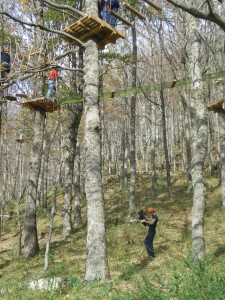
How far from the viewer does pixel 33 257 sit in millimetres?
10641

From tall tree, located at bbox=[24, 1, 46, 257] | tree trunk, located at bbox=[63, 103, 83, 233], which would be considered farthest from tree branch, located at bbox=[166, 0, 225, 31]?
tree trunk, located at bbox=[63, 103, 83, 233]

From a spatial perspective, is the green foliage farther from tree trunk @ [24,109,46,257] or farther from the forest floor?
tree trunk @ [24,109,46,257]

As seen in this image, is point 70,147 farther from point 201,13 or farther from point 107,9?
point 201,13

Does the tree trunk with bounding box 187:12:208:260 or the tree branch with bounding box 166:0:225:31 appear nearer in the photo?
→ the tree branch with bounding box 166:0:225:31

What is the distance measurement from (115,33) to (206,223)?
28.6ft

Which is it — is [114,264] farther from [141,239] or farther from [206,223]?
[206,223]

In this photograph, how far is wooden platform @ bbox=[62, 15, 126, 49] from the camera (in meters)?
7.19

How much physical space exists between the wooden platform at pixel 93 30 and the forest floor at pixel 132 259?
18.1ft

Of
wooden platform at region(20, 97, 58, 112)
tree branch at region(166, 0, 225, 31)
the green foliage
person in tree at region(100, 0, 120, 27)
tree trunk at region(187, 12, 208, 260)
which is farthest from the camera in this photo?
wooden platform at region(20, 97, 58, 112)

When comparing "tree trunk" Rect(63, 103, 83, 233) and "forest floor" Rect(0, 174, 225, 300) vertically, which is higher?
"tree trunk" Rect(63, 103, 83, 233)

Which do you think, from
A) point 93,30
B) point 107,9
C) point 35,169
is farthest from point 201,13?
point 35,169

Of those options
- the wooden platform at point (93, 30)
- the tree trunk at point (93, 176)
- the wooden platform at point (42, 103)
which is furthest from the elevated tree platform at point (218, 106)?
the wooden platform at point (42, 103)

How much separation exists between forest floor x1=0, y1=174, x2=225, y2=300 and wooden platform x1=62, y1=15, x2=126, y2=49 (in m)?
5.52

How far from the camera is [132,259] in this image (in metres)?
9.28
